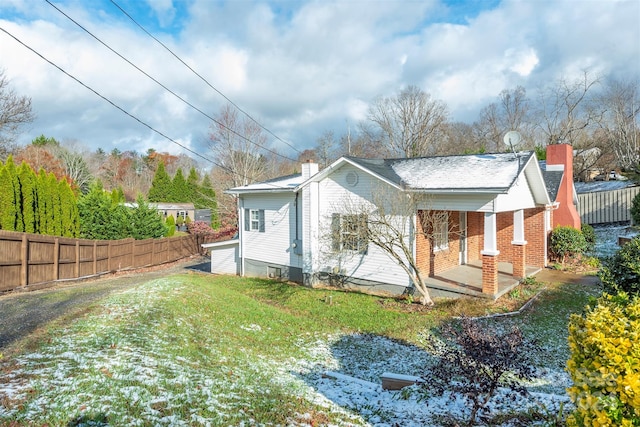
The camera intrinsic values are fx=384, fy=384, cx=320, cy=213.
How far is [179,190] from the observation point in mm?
58875

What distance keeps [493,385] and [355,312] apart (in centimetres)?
696

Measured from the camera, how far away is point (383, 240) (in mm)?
12602

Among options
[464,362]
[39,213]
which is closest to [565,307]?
[464,362]

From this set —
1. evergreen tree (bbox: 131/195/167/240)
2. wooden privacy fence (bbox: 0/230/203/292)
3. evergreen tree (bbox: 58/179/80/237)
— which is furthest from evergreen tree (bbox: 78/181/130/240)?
wooden privacy fence (bbox: 0/230/203/292)

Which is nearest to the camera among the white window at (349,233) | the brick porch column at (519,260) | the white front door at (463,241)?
the white window at (349,233)

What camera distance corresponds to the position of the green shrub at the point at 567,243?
1597 centimetres

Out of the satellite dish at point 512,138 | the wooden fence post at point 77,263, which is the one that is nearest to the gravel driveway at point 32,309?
the wooden fence post at point 77,263

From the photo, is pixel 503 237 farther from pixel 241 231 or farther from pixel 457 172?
pixel 241 231

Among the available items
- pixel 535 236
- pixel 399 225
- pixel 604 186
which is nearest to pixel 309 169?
pixel 399 225

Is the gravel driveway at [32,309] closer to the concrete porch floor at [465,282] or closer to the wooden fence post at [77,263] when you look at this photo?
the wooden fence post at [77,263]

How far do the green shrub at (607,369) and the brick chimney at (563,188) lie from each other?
16732mm

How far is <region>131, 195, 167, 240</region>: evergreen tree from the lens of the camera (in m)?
23.2

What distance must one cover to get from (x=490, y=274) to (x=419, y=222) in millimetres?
2598

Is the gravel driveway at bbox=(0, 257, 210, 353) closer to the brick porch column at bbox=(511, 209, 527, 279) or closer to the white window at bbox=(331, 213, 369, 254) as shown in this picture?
the white window at bbox=(331, 213, 369, 254)
